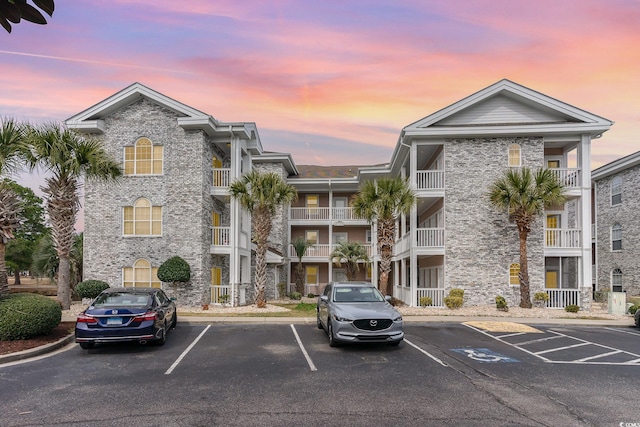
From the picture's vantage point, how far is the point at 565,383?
837cm

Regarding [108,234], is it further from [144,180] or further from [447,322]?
[447,322]

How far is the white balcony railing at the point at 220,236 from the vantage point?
23.6 metres

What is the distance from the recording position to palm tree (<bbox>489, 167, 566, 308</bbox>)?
20438 millimetres

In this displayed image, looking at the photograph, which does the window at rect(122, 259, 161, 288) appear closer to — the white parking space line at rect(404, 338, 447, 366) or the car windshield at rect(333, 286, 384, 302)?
the car windshield at rect(333, 286, 384, 302)

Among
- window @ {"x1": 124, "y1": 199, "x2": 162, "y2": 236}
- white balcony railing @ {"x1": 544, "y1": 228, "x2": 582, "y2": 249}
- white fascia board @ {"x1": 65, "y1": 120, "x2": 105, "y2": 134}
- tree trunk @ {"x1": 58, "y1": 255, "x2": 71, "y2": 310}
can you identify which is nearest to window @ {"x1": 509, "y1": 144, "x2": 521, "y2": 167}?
white balcony railing @ {"x1": 544, "y1": 228, "x2": 582, "y2": 249}

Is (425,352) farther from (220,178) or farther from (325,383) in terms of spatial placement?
(220,178)

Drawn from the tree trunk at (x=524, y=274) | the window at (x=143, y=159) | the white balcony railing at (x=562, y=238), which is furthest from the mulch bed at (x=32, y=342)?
the white balcony railing at (x=562, y=238)

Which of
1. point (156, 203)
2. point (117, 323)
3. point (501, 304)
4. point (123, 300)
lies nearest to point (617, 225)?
point (501, 304)

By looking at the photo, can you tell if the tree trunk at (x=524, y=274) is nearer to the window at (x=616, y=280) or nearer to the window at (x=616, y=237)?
the window at (x=616, y=280)

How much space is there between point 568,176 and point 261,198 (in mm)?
15017

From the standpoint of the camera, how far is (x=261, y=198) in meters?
20.6

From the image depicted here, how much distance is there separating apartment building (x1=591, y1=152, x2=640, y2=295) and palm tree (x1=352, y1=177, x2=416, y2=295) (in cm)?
1588

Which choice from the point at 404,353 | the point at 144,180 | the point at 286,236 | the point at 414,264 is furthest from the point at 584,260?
the point at 144,180

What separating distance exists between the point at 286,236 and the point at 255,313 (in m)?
14.0
